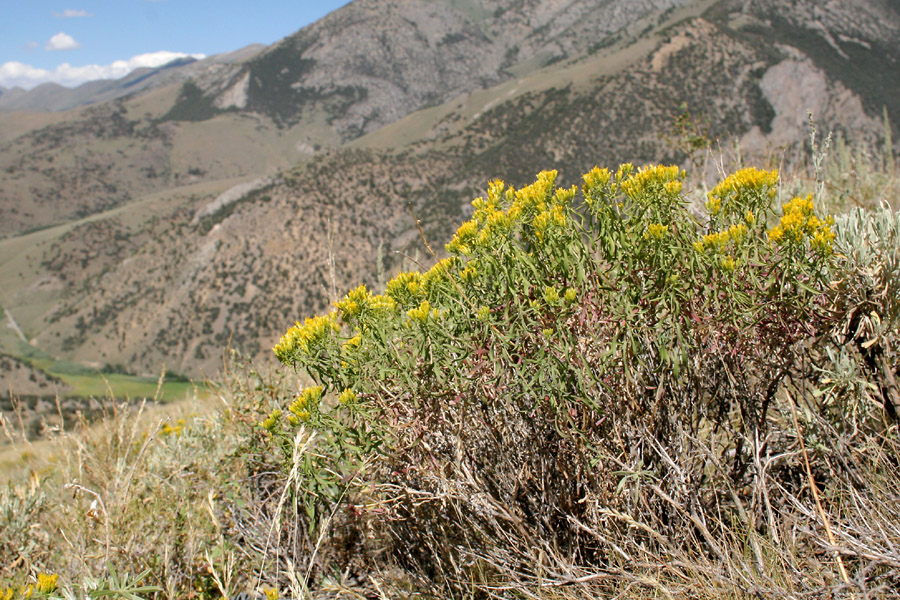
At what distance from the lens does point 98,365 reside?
49.2 meters

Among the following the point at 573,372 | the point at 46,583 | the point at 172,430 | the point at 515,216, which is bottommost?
the point at 172,430

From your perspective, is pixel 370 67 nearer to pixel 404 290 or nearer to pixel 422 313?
pixel 404 290

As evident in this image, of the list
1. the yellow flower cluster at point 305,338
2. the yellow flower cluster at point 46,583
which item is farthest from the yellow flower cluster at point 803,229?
the yellow flower cluster at point 46,583

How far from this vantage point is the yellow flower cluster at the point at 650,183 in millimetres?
1629

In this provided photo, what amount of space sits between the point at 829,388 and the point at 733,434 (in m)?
0.34

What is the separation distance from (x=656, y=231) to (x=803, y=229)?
0.38 meters

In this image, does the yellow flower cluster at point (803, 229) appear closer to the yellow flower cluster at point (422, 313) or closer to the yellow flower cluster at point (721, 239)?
the yellow flower cluster at point (721, 239)

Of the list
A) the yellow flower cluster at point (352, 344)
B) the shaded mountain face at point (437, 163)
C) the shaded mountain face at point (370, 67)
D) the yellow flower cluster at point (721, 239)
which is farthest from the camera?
the shaded mountain face at point (370, 67)

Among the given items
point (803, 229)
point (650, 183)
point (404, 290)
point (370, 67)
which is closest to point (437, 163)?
point (404, 290)

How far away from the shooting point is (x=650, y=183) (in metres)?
1.65

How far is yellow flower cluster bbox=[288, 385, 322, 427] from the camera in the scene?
5.36ft

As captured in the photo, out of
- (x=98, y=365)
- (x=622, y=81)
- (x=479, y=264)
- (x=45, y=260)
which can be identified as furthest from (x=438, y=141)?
(x=45, y=260)

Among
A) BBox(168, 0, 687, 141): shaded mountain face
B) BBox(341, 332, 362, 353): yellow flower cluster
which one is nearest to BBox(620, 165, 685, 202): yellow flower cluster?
BBox(341, 332, 362, 353): yellow flower cluster

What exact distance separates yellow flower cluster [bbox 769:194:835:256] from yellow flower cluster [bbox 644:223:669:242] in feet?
0.92
